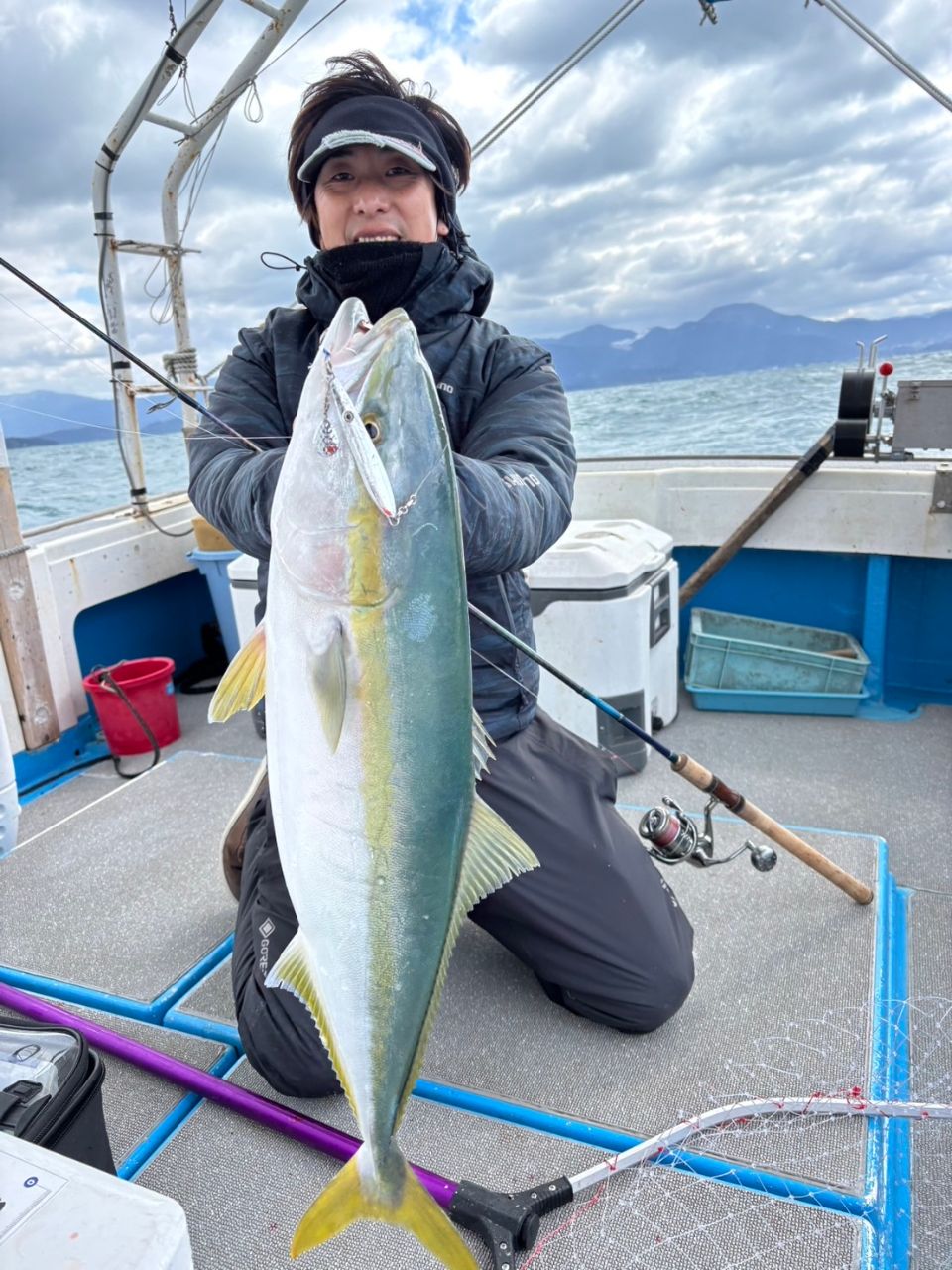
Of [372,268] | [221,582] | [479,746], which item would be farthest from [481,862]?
[221,582]

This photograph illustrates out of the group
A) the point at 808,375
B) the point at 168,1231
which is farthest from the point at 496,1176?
the point at 808,375

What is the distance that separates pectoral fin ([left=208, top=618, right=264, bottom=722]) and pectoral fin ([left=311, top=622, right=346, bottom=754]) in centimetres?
21

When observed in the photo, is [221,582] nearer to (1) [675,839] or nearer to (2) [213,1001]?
(2) [213,1001]

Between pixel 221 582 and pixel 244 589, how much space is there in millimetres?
752

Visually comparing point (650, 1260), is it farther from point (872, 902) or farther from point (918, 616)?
point (918, 616)

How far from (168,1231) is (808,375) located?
19.3 meters

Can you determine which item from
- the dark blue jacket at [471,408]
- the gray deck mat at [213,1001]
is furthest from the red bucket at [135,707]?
the dark blue jacket at [471,408]

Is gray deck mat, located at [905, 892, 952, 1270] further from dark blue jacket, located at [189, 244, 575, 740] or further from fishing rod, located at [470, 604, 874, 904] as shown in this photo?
dark blue jacket, located at [189, 244, 575, 740]

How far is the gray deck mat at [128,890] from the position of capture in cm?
258

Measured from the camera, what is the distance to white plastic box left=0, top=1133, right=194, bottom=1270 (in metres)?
0.98

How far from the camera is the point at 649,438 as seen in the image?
10125mm

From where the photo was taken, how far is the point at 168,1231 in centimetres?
100

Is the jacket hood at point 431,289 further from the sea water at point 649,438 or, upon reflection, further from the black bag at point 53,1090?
the sea water at point 649,438

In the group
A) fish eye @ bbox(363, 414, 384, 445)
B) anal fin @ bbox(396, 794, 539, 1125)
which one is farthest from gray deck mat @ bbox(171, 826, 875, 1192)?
fish eye @ bbox(363, 414, 384, 445)
